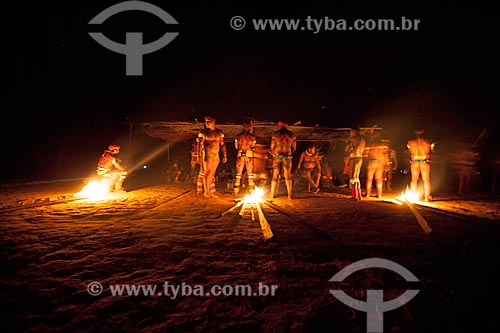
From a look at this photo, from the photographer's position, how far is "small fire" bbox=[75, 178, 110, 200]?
25.0ft

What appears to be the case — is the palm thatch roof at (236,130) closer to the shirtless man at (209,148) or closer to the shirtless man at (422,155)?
the shirtless man at (209,148)

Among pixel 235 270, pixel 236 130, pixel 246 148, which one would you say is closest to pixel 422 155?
pixel 246 148

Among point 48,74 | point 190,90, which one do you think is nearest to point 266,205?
point 190,90

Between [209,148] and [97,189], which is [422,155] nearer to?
[209,148]

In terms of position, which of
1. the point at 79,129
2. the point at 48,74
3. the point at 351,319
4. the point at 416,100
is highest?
the point at 48,74

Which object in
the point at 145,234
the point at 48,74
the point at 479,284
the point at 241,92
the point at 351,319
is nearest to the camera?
the point at 351,319

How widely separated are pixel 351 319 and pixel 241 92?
15.4 meters

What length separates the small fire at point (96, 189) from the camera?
25.0 feet

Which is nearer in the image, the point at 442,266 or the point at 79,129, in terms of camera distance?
the point at 442,266

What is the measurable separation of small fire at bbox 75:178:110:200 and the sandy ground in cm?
251

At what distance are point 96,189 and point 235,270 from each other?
24.1 feet

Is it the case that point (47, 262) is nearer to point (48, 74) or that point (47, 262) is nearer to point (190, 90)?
point (190, 90)

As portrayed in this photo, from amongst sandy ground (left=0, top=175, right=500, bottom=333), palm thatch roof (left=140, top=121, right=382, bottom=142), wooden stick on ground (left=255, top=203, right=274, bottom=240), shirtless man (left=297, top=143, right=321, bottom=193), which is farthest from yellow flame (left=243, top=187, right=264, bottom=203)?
palm thatch roof (left=140, top=121, right=382, bottom=142)

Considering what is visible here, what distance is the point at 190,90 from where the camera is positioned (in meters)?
→ 17.3
